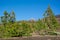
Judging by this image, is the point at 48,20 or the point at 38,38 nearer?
the point at 38,38

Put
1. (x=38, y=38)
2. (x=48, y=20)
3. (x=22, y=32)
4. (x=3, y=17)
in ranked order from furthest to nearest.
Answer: (x=48, y=20), (x=3, y=17), (x=22, y=32), (x=38, y=38)

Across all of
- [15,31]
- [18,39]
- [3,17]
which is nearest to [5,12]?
[3,17]

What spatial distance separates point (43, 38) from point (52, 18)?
10.5 meters

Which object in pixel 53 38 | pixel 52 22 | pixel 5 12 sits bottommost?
pixel 53 38

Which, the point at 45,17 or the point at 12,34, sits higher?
the point at 45,17

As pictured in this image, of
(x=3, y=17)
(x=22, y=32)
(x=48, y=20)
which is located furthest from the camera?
(x=48, y=20)

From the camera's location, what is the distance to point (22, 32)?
26.2ft

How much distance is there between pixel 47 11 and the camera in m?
16.0

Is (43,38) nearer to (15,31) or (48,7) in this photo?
(15,31)

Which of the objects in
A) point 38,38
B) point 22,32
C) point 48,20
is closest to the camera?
point 38,38

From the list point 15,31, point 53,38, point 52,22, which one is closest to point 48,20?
point 52,22

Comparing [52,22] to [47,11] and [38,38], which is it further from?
[38,38]

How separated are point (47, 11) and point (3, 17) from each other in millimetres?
4613

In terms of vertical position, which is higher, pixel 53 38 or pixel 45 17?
pixel 45 17
